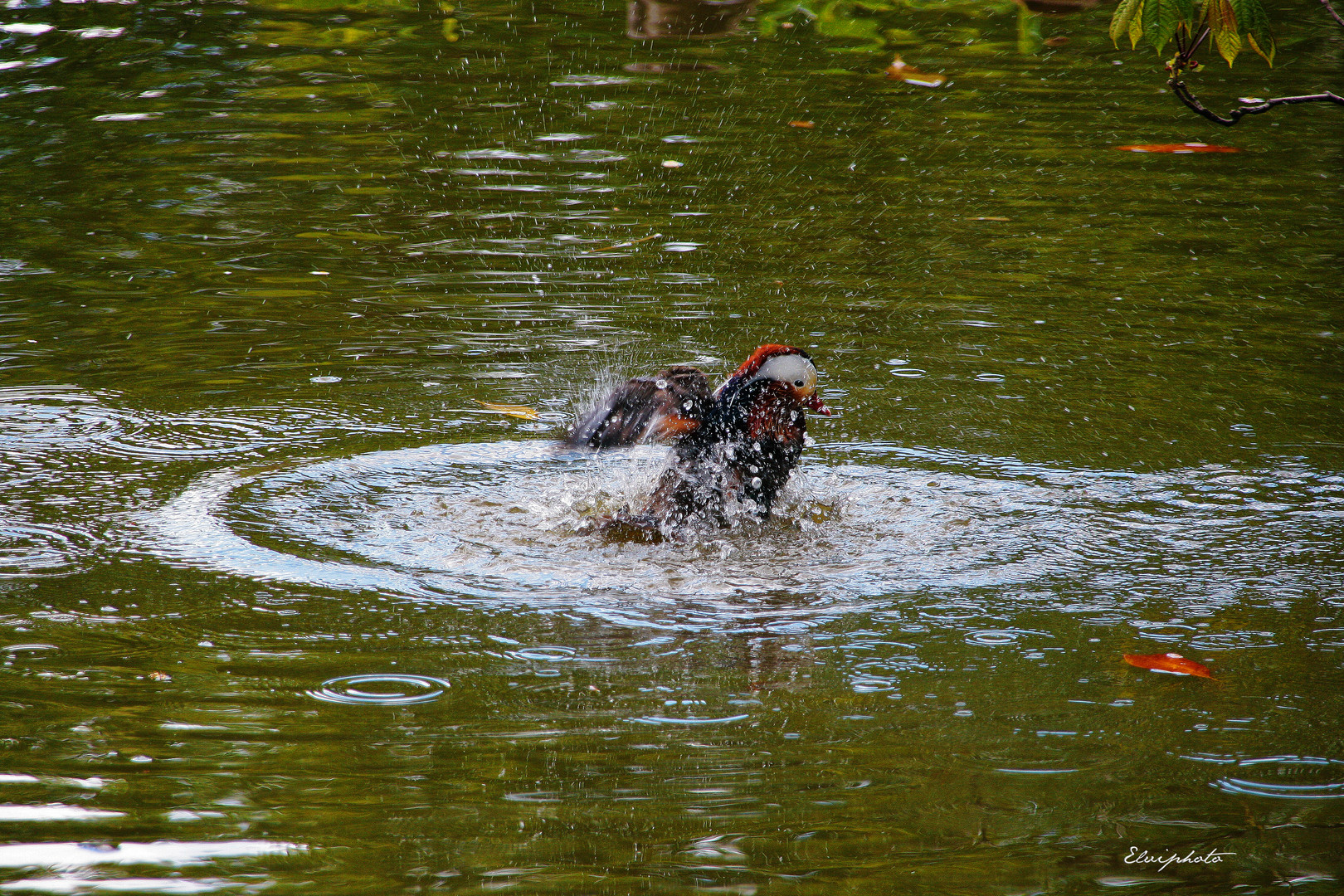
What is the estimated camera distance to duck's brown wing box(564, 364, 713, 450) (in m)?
5.15

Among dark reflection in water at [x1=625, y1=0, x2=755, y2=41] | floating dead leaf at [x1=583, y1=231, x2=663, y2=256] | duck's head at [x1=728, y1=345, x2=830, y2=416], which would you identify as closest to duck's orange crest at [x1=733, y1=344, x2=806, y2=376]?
A: duck's head at [x1=728, y1=345, x2=830, y2=416]

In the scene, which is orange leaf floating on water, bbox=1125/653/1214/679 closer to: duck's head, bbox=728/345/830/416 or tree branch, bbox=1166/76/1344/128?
tree branch, bbox=1166/76/1344/128

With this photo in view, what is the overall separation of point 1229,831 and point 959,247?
585 centimetres

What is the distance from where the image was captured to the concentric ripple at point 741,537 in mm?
4359

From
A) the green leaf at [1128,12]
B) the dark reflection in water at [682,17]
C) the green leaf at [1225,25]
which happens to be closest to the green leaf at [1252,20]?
the green leaf at [1225,25]

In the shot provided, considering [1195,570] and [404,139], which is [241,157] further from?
[1195,570]

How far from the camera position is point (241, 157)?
32.4 feet

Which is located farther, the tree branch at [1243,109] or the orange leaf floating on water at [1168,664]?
the orange leaf floating on water at [1168,664]

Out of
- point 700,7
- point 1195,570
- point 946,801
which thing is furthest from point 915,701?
point 700,7

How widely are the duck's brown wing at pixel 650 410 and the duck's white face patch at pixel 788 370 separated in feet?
0.88

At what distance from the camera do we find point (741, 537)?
504 centimetres

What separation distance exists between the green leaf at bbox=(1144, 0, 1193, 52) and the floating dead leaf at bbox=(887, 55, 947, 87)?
923 cm
